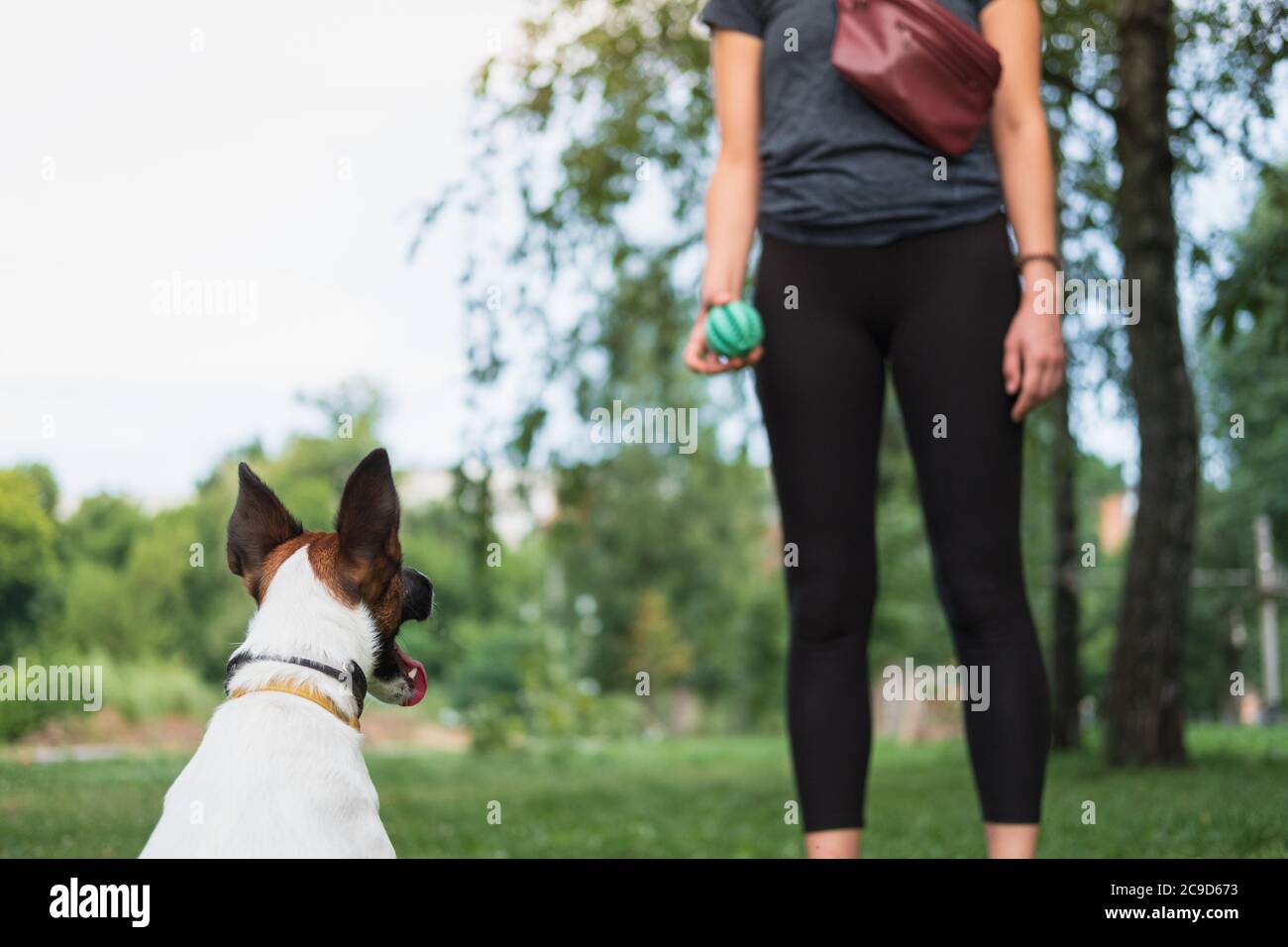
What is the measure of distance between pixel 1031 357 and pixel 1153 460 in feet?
20.9

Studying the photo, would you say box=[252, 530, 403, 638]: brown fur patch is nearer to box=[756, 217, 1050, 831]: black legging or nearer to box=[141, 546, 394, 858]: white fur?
box=[141, 546, 394, 858]: white fur

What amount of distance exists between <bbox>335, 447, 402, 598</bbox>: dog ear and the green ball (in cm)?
68

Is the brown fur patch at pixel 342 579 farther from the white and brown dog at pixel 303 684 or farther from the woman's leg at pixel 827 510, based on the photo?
the woman's leg at pixel 827 510

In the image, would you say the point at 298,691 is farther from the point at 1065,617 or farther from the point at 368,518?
the point at 1065,617

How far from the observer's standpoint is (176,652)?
45.3 ft

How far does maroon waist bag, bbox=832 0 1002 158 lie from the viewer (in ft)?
8.69

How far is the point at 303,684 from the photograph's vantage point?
2.33m

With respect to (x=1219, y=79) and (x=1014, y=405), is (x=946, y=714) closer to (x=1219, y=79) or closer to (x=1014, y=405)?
(x=1219, y=79)

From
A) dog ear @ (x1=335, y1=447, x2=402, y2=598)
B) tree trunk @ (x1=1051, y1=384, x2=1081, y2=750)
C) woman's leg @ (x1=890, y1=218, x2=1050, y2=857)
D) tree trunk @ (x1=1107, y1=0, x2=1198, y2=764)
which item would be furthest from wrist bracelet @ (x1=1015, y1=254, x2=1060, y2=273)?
tree trunk @ (x1=1051, y1=384, x2=1081, y2=750)

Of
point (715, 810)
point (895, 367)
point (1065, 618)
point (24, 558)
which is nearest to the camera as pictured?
point (895, 367)

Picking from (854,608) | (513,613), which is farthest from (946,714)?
(854,608)

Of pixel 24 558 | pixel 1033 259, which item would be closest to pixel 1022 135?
pixel 1033 259
